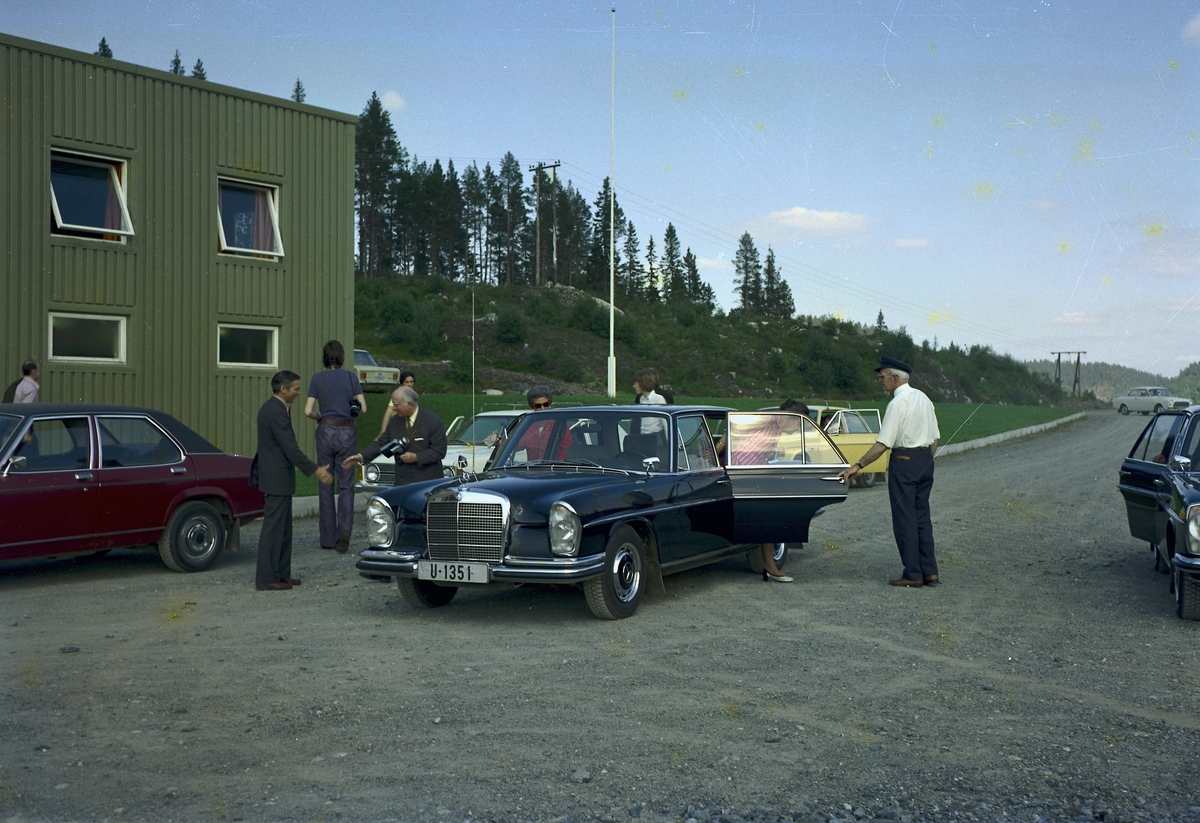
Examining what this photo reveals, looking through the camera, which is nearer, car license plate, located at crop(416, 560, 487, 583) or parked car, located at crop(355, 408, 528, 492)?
car license plate, located at crop(416, 560, 487, 583)

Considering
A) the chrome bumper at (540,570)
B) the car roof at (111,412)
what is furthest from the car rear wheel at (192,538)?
the chrome bumper at (540,570)

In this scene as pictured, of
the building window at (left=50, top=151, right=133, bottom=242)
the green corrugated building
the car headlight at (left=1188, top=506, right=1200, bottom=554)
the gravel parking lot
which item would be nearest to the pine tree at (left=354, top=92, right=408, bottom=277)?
the green corrugated building

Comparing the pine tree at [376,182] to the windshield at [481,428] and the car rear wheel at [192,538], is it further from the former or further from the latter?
the car rear wheel at [192,538]

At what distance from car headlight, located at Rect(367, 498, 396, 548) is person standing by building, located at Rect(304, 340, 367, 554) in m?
3.21

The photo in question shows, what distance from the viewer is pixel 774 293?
127 m

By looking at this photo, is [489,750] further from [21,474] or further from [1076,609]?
[21,474]

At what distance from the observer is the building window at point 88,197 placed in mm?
18281

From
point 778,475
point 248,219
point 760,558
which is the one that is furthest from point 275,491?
point 248,219

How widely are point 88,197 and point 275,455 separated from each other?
1204 cm

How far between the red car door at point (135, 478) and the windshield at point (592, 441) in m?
3.30

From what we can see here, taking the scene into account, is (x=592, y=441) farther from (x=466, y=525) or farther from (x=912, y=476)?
(x=912, y=476)

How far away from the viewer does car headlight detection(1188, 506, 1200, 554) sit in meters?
7.45

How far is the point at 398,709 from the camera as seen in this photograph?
17.5ft

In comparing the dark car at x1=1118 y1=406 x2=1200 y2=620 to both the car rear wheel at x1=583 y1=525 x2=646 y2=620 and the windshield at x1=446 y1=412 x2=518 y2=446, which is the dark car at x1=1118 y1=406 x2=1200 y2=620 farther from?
the windshield at x1=446 y1=412 x2=518 y2=446
